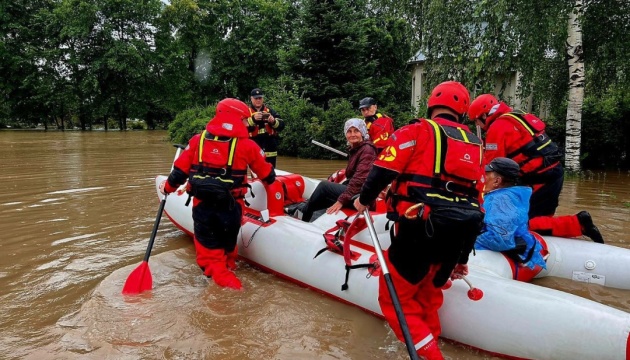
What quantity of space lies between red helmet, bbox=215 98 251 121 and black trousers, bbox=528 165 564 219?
2.82m

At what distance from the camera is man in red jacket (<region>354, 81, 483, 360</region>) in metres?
2.42

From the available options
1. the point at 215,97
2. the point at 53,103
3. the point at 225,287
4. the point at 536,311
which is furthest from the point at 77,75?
the point at 536,311

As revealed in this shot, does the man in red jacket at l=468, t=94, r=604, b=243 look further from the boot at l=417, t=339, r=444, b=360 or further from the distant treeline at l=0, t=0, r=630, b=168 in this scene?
the distant treeline at l=0, t=0, r=630, b=168

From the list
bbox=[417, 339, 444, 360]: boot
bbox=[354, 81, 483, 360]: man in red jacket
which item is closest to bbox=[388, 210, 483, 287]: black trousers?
bbox=[354, 81, 483, 360]: man in red jacket

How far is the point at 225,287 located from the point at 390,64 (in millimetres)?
16259

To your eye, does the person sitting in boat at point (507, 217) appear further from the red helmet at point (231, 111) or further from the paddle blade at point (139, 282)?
the paddle blade at point (139, 282)

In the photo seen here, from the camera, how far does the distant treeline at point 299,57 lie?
869cm

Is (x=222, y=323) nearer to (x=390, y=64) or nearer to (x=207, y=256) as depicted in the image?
(x=207, y=256)

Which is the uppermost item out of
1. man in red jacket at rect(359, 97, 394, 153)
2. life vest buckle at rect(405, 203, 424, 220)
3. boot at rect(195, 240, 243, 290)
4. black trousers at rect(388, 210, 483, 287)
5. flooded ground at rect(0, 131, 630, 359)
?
man in red jacket at rect(359, 97, 394, 153)

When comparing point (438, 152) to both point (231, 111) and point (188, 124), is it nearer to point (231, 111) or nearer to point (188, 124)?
point (231, 111)

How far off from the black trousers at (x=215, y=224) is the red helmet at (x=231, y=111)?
758 mm

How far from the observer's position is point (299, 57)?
565 inches

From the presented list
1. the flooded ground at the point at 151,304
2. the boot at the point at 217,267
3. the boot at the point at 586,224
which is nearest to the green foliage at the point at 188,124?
the flooded ground at the point at 151,304

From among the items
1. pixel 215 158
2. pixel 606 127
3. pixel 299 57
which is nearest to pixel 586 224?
pixel 215 158
